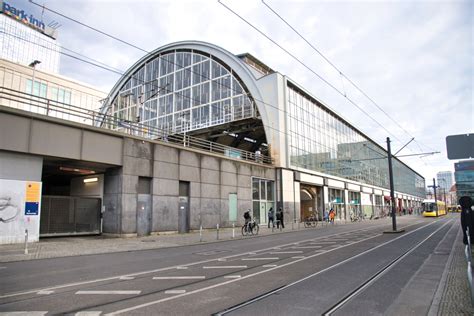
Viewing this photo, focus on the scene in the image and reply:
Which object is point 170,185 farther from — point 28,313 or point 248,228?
point 28,313

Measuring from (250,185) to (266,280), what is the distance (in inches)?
956

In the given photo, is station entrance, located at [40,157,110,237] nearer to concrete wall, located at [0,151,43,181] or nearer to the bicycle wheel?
concrete wall, located at [0,151,43,181]

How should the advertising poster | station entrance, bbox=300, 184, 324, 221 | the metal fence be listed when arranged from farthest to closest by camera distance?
station entrance, bbox=300, 184, 324, 221, the metal fence, the advertising poster

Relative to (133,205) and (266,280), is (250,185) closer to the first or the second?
(133,205)

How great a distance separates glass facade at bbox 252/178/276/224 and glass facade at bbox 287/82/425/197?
5296 mm

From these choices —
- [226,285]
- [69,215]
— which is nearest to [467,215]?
[226,285]

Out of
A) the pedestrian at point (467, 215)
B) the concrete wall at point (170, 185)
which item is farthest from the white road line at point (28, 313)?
the concrete wall at point (170, 185)

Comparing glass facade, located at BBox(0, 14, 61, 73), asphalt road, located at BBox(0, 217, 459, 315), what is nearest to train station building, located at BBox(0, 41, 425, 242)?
asphalt road, located at BBox(0, 217, 459, 315)

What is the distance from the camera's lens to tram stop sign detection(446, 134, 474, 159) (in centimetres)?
732

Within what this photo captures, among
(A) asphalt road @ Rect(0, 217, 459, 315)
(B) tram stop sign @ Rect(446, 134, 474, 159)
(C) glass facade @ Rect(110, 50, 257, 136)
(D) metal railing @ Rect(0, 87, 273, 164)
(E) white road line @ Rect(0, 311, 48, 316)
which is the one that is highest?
(C) glass facade @ Rect(110, 50, 257, 136)

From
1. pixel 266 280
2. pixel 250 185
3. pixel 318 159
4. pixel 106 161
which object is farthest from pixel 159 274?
pixel 318 159

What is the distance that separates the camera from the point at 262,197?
3466 cm

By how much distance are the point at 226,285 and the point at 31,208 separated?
44.4ft

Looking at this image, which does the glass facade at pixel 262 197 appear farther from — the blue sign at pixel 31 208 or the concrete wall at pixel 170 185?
the blue sign at pixel 31 208
